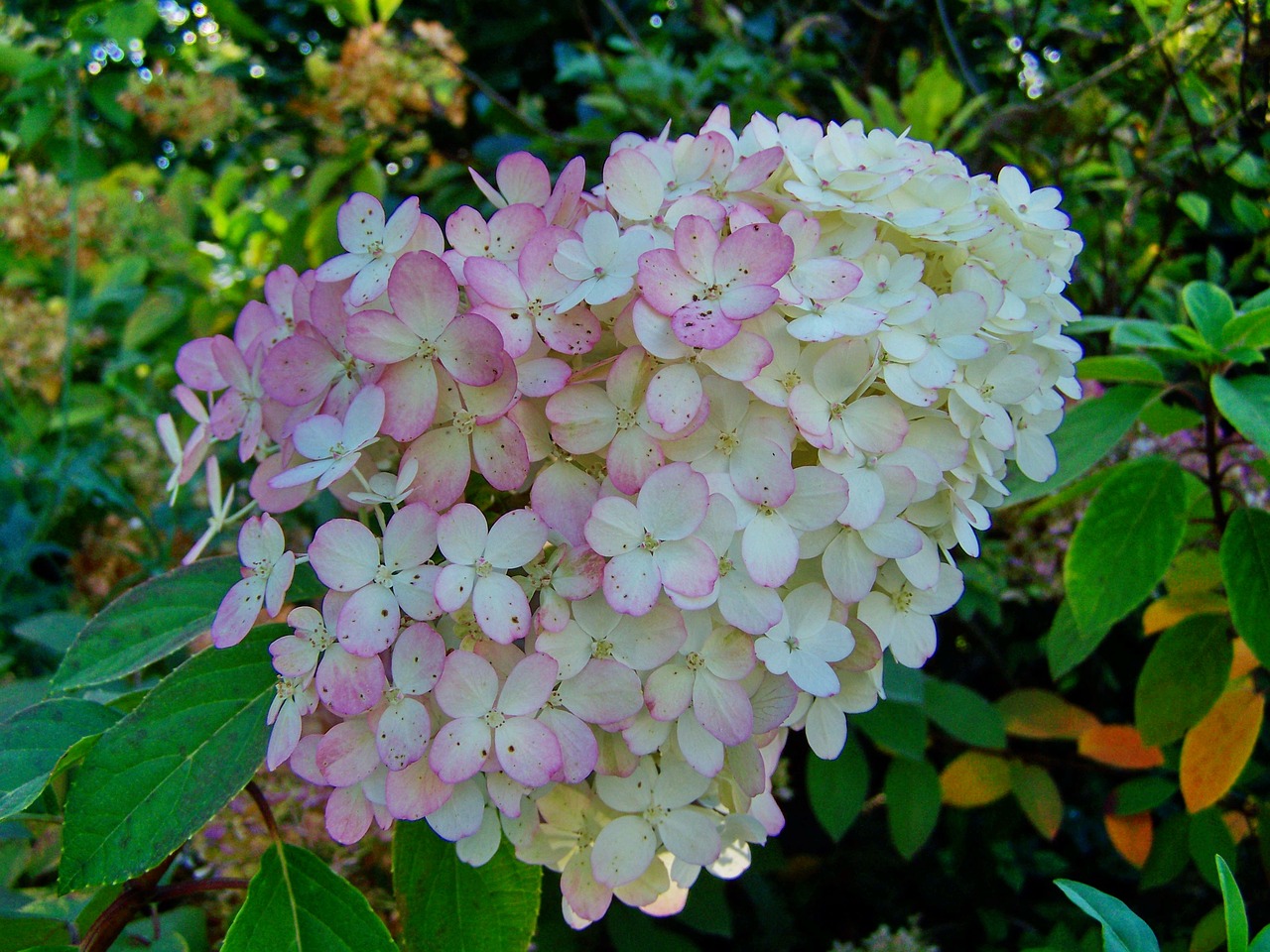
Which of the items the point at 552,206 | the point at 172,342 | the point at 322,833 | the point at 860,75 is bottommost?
the point at 172,342

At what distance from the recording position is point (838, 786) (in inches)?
37.6

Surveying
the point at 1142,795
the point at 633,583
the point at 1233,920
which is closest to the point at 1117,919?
the point at 1233,920

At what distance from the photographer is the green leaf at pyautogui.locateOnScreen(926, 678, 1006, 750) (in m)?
0.95

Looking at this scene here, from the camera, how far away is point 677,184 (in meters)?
0.58

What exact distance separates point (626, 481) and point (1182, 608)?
694 mm

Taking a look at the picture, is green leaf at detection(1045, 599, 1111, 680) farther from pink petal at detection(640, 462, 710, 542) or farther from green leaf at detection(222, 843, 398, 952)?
green leaf at detection(222, 843, 398, 952)

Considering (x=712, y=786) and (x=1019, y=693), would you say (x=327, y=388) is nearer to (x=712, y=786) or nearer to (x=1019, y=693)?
(x=712, y=786)

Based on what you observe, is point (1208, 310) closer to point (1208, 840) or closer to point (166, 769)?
point (1208, 840)

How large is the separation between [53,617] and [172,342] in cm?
91

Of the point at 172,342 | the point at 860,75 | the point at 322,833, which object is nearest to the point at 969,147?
the point at 860,75

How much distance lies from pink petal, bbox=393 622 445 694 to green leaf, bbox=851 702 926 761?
600 mm

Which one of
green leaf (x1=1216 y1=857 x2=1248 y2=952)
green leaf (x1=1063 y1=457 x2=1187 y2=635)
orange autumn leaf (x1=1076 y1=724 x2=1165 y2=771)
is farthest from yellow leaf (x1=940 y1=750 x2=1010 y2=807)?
green leaf (x1=1216 y1=857 x2=1248 y2=952)

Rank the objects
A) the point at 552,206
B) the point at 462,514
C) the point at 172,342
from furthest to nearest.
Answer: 1. the point at 172,342
2. the point at 552,206
3. the point at 462,514

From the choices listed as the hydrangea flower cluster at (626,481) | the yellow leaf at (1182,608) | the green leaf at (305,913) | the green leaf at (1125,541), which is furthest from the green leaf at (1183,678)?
the green leaf at (305,913)
